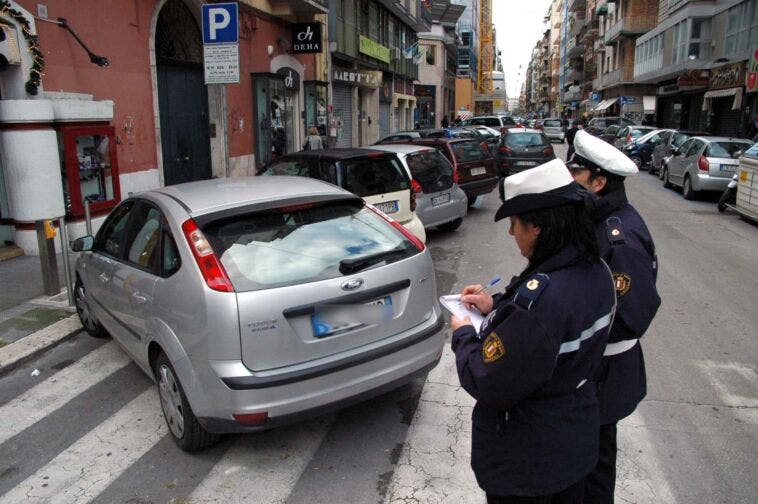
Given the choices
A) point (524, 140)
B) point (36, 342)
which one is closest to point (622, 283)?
point (36, 342)

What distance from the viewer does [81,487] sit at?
3406 mm

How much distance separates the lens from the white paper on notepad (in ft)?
6.95

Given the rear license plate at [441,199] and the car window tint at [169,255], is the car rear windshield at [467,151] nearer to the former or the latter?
the rear license plate at [441,199]

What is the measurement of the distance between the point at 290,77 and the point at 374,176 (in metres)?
11.8

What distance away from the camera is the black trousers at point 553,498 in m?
1.98

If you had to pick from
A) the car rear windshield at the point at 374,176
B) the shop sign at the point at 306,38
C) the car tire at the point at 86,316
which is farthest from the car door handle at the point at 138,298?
the shop sign at the point at 306,38

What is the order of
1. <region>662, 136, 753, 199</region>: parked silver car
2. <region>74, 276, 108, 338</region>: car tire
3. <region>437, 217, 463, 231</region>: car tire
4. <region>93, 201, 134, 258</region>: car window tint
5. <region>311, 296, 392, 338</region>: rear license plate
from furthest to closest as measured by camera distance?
<region>662, 136, 753, 199</region>: parked silver car, <region>437, 217, 463, 231</region>: car tire, <region>74, 276, 108, 338</region>: car tire, <region>93, 201, 134, 258</region>: car window tint, <region>311, 296, 392, 338</region>: rear license plate

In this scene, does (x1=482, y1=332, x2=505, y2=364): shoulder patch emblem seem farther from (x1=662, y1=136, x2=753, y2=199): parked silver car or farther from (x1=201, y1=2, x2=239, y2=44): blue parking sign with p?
(x1=662, y1=136, x2=753, y2=199): parked silver car

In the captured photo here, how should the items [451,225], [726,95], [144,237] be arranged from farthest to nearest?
1. [726,95]
2. [451,225]
3. [144,237]

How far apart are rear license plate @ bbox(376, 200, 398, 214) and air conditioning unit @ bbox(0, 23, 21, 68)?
5.41 meters

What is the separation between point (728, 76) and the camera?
28.6m

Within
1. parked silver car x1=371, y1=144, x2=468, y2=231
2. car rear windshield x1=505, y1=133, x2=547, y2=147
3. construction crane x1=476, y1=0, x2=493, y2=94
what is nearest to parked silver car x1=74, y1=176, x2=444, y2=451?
parked silver car x1=371, y1=144, x2=468, y2=231

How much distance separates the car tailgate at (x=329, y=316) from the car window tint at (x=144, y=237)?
3.58ft

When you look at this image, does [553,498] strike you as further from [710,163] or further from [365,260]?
[710,163]
